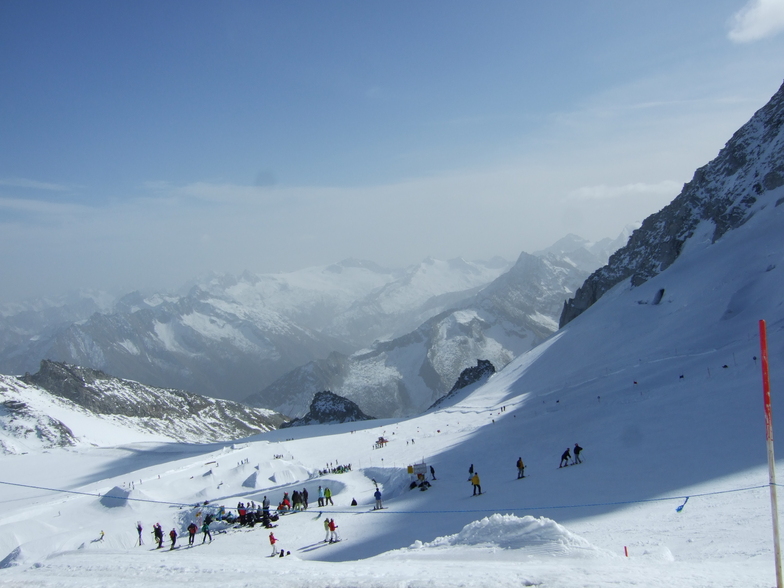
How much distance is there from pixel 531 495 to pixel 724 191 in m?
99.3

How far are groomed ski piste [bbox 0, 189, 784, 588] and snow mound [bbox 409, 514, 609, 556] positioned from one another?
68mm

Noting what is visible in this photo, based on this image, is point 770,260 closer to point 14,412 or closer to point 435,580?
point 435,580

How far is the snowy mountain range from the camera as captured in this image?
1507 centimetres

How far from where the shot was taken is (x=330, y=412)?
158875 mm

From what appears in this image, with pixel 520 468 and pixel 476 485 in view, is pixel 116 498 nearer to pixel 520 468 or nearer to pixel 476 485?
pixel 476 485

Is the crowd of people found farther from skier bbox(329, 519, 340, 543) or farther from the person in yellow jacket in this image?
skier bbox(329, 519, 340, 543)

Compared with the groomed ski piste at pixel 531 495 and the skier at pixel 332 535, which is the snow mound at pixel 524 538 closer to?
the groomed ski piste at pixel 531 495

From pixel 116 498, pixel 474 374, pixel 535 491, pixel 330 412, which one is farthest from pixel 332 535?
pixel 330 412

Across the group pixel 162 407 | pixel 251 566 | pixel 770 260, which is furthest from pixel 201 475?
pixel 162 407

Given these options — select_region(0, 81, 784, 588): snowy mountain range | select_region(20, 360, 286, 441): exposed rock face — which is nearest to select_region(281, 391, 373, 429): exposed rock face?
select_region(20, 360, 286, 441): exposed rock face

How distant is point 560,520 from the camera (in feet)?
67.6

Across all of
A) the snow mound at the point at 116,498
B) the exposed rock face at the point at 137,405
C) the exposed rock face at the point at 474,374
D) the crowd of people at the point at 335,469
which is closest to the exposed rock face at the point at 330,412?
the exposed rock face at the point at 474,374

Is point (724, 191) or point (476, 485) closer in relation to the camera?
point (476, 485)

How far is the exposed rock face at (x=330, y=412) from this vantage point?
156 m
